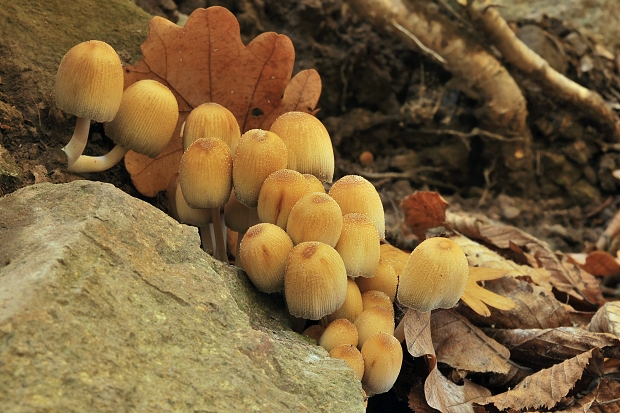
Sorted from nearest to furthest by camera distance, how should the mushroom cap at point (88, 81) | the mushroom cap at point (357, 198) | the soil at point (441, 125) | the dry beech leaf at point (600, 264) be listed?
1. the mushroom cap at point (88, 81)
2. the mushroom cap at point (357, 198)
3. the dry beech leaf at point (600, 264)
4. the soil at point (441, 125)

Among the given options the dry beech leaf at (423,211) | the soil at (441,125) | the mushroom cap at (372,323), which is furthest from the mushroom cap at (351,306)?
the soil at (441,125)

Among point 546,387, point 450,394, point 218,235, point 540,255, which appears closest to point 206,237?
point 218,235

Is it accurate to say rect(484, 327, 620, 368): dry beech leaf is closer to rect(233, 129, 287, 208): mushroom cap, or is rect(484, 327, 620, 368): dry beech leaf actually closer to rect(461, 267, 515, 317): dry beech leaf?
rect(461, 267, 515, 317): dry beech leaf

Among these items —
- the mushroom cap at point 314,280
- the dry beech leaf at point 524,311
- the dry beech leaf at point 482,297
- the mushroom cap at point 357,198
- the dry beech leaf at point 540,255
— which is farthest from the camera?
the dry beech leaf at point 540,255

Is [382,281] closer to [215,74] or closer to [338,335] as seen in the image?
[338,335]

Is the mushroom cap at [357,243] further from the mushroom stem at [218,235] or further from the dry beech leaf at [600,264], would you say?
the dry beech leaf at [600,264]

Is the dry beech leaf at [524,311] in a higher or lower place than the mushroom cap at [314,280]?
lower

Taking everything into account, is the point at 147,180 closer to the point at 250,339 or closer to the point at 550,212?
the point at 250,339
